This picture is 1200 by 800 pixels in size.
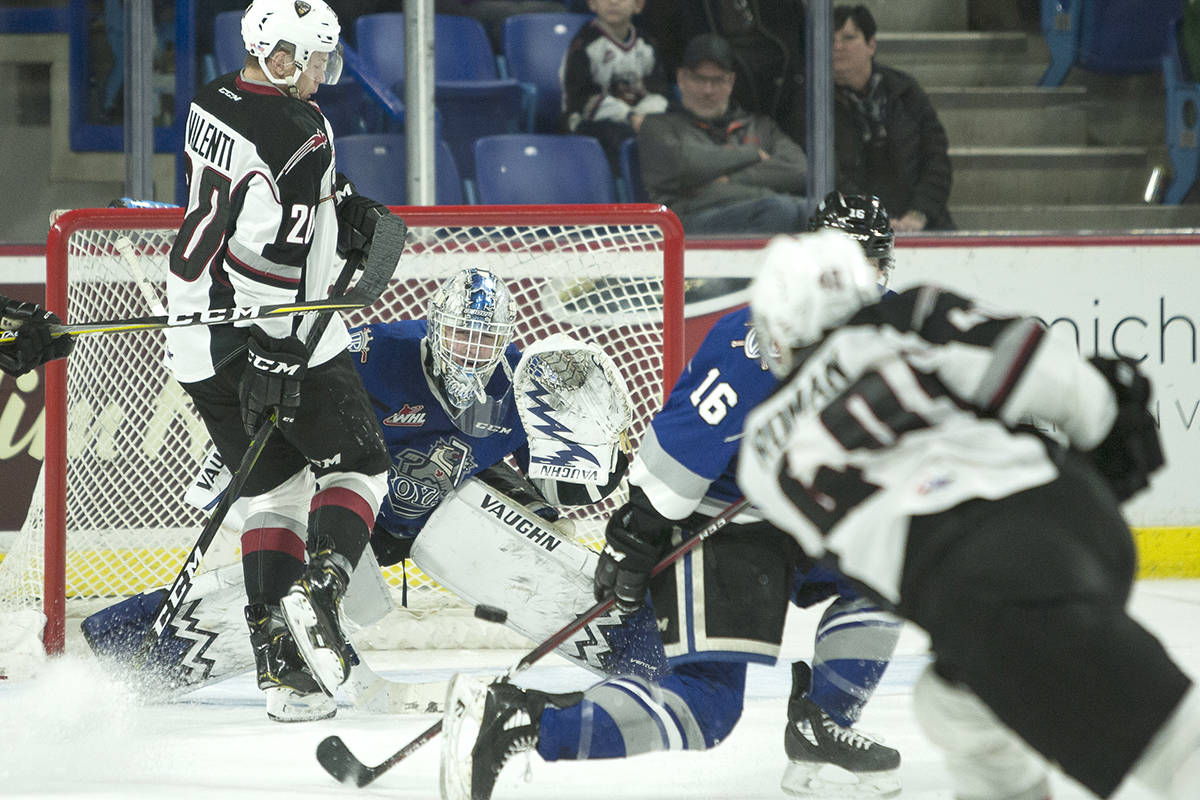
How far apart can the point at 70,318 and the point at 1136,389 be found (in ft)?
7.81

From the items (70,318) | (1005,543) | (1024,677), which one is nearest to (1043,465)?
(1005,543)

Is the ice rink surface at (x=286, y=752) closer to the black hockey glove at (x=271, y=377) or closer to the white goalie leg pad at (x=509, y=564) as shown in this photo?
the white goalie leg pad at (x=509, y=564)

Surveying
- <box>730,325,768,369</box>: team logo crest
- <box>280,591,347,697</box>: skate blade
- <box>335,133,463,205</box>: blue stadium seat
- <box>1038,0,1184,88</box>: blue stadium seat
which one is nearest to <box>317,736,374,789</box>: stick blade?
<box>280,591,347,697</box>: skate blade

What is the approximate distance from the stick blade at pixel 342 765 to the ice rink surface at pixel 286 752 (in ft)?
0.07

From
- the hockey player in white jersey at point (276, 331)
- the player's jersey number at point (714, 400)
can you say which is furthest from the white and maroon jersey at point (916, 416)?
the hockey player in white jersey at point (276, 331)

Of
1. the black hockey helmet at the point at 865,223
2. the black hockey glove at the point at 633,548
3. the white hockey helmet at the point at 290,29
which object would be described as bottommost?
the black hockey glove at the point at 633,548

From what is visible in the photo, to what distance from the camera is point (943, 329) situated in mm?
1475

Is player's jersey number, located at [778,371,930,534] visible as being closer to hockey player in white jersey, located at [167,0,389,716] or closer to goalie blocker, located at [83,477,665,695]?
hockey player in white jersey, located at [167,0,389,716]

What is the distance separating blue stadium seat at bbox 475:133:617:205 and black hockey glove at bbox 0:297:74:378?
6.34 feet

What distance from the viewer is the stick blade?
7.21ft

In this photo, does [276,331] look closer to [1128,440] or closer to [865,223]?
[865,223]

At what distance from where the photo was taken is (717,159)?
4.30 meters

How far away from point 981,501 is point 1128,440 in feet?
0.87

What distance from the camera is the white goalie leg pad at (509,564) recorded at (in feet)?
8.75
